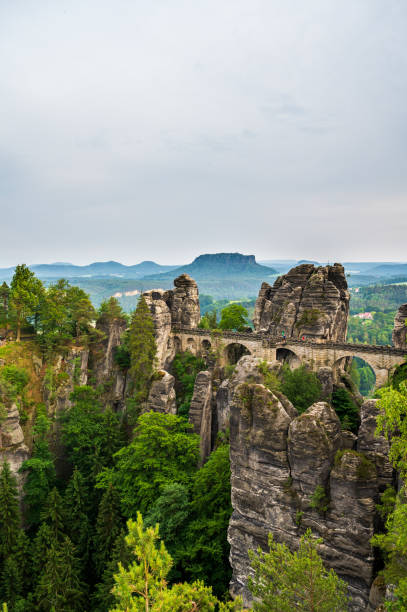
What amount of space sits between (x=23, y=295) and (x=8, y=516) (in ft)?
76.5

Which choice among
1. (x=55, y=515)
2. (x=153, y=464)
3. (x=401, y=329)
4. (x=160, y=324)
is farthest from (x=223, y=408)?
(x=401, y=329)

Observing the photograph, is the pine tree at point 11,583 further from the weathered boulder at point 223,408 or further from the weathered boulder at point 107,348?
the weathered boulder at point 107,348

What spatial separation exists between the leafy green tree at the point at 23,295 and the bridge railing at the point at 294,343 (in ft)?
65.5

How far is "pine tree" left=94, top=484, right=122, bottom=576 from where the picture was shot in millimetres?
28031

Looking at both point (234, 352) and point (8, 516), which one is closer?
point (8, 516)

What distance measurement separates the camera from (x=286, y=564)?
1262cm

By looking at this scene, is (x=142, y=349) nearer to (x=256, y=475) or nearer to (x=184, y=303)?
(x=184, y=303)

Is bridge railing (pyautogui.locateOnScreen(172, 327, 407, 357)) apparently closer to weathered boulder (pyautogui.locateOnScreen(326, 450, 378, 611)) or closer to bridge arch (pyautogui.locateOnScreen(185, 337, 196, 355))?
bridge arch (pyautogui.locateOnScreen(185, 337, 196, 355))

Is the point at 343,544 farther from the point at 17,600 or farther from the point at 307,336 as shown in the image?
the point at 307,336

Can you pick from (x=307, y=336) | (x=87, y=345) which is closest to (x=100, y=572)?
(x=87, y=345)

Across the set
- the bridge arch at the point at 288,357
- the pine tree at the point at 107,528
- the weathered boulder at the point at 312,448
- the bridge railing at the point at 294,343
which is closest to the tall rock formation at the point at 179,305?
the bridge railing at the point at 294,343

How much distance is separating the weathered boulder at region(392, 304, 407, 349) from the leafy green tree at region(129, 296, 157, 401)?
97.1ft

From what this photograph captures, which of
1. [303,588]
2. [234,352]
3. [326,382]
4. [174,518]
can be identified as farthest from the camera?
[234,352]

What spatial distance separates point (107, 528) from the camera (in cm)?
2852
